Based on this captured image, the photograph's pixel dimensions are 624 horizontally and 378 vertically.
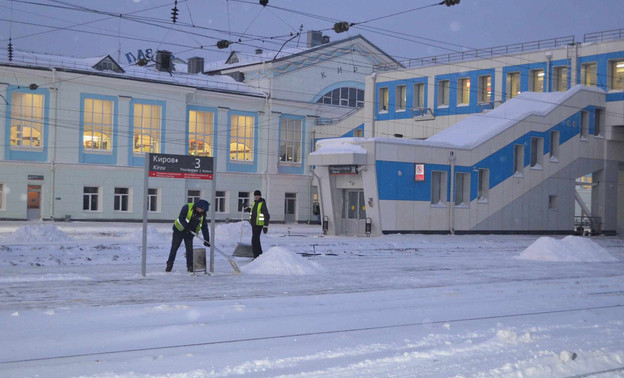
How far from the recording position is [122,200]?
53.3 metres

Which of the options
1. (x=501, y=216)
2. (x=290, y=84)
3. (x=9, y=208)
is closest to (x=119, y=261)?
(x=501, y=216)

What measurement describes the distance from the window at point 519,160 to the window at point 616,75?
886cm

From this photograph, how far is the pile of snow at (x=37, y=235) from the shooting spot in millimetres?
26906

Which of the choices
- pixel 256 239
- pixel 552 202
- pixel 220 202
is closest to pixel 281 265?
pixel 256 239

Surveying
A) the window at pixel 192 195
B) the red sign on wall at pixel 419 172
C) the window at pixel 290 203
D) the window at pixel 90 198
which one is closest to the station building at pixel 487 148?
the red sign on wall at pixel 419 172

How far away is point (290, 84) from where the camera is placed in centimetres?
6178

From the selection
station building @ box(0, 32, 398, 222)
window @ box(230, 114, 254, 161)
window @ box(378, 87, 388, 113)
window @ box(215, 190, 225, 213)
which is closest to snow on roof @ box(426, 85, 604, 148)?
window @ box(378, 87, 388, 113)

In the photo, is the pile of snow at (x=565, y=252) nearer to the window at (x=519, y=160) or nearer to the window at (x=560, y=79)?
the window at (x=519, y=160)

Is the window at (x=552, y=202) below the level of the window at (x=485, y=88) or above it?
below

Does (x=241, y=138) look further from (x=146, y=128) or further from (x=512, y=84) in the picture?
(x=512, y=84)

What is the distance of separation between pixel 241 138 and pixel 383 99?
11.2 m

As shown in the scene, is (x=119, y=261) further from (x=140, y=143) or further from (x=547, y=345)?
(x=140, y=143)

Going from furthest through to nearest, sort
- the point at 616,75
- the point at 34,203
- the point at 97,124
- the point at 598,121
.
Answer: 1. the point at 97,124
2. the point at 34,203
3. the point at 598,121
4. the point at 616,75

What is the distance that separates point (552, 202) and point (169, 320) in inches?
1552
